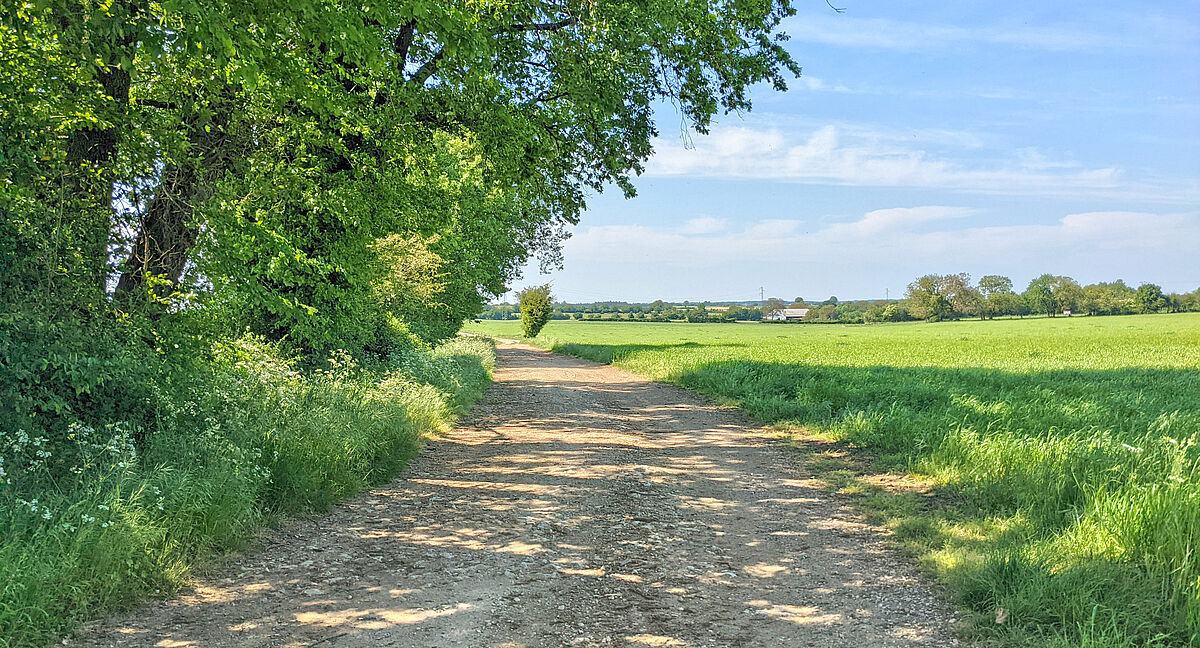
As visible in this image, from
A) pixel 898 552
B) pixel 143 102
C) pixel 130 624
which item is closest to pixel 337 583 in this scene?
pixel 130 624

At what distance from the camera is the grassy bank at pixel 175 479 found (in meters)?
4.13

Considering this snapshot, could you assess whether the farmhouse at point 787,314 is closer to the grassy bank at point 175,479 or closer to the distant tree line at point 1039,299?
the distant tree line at point 1039,299

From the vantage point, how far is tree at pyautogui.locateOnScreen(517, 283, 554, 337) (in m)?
59.0

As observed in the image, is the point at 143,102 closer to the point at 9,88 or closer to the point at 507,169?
the point at 9,88

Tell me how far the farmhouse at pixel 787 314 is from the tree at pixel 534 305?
270 ft

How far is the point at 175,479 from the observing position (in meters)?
5.38

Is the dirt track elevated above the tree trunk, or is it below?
below

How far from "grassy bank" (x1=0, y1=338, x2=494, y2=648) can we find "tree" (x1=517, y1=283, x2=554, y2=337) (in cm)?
4898

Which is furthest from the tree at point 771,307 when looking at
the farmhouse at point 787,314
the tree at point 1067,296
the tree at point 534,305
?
the tree at point 534,305

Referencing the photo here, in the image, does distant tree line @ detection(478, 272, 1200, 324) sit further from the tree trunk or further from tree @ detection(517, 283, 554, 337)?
the tree trunk

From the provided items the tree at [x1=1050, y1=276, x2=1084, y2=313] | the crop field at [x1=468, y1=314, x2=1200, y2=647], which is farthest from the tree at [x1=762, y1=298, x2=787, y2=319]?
the crop field at [x1=468, y1=314, x2=1200, y2=647]

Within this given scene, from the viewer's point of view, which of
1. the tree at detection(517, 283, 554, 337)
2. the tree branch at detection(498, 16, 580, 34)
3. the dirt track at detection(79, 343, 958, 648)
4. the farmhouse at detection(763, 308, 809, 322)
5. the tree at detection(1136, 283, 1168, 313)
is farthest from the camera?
the farmhouse at detection(763, 308, 809, 322)

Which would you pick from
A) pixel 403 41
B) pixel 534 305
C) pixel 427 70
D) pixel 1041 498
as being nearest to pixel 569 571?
pixel 1041 498

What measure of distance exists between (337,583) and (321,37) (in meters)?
5.02
